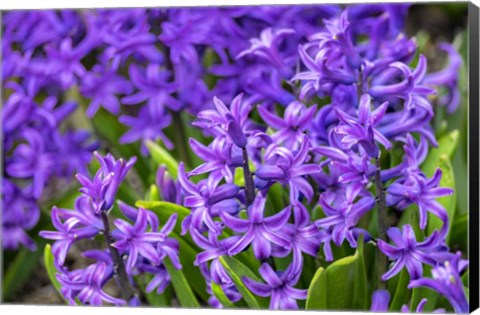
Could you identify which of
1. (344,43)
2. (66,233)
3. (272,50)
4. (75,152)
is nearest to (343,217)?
(344,43)

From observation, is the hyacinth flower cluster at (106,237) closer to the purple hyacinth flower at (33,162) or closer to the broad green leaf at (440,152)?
the purple hyacinth flower at (33,162)

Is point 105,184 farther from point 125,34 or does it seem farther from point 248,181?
point 125,34

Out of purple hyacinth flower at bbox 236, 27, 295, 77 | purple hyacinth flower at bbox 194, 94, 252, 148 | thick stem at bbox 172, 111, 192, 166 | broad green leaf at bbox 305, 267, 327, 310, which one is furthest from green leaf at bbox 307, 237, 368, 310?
thick stem at bbox 172, 111, 192, 166

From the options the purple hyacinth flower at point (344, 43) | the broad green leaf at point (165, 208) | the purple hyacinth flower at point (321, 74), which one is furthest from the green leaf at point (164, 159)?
the purple hyacinth flower at point (344, 43)

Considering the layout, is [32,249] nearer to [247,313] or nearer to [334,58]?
[247,313]

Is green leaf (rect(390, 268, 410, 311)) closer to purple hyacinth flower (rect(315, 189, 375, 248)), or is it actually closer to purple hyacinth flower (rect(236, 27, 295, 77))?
purple hyacinth flower (rect(315, 189, 375, 248))
